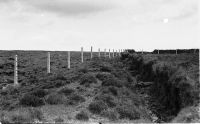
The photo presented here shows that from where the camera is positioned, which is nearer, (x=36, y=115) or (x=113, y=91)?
(x=36, y=115)

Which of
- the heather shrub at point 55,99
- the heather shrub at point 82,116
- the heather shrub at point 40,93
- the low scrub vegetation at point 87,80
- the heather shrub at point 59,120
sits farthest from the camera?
the low scrub vegetation at point 87,80

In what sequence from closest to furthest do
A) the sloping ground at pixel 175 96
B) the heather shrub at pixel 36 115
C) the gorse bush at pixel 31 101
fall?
the heather shrub at pixel 36 115 < the sloping ground at pixel 175 96 < the gorse bush at pixel 31 101

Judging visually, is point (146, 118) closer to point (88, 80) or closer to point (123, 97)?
point (123, 97)

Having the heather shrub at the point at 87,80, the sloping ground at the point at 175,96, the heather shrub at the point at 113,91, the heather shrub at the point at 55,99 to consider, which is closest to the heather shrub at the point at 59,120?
the heather shrub at the point at 55,99

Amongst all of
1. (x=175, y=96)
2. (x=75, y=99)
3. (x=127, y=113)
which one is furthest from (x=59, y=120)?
(x=175, y=96)

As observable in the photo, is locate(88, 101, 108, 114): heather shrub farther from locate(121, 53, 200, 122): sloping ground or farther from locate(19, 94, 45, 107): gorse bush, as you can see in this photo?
locate(121, 53, 200, 122): sloping ground

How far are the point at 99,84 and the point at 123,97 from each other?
3.38 metres

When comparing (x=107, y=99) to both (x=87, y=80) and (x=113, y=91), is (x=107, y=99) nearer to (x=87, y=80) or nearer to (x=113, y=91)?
(x=113, y=91)

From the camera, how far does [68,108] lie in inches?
516

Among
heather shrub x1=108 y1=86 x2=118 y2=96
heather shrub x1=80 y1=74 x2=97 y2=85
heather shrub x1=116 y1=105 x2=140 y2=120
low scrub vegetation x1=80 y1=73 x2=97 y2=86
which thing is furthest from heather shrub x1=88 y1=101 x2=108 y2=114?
heather shrub x1=80 y1=74 x2=97 y2=85

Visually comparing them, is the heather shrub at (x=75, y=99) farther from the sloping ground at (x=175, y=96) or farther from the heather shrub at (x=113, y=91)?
the sloping ground at (x=175, y=96)

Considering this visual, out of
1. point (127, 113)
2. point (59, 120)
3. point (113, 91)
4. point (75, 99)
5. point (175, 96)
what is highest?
point (175, 96)

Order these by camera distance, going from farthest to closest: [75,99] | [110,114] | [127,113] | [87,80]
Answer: [87,80], [75,99], [127,113], [110,114]

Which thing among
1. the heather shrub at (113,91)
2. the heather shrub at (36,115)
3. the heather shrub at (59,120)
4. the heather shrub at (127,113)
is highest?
the heather shrub at (113,91)
